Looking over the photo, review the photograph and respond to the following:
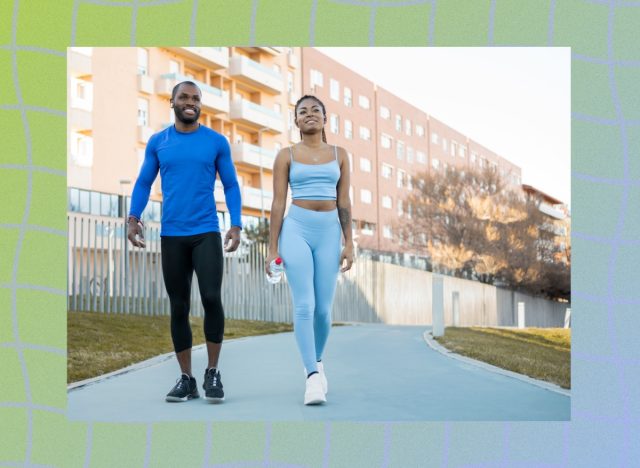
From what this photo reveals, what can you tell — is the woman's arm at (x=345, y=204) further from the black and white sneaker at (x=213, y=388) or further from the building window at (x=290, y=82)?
the building window at (x=290, y=82)

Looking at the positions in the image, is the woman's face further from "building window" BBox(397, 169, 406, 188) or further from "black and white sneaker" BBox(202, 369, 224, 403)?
"building window" BBox(397, 169, 406, 188)

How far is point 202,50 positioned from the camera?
60.3 ft

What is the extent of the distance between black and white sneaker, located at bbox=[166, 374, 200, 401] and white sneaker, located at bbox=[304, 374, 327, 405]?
54 centimetres

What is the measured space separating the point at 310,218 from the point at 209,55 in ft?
49.3

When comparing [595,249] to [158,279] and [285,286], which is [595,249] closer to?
[158,279]

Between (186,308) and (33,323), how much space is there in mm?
693

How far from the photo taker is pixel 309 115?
3.82 meters

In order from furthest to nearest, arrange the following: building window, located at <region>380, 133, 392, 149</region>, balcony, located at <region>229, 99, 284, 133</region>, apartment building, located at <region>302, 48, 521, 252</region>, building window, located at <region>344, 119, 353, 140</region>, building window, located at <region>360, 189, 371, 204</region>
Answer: building window, located at <region>360, 189, 371, 204</region>
building window, located at <region>380, 133, 392, 149</region>
building window, located at <region>344, 119, 353, 140</region>
apartment building, located at <region>302, 48, 521, 252</region>
balcony, located at <region>229, 99, 284, 133</region>

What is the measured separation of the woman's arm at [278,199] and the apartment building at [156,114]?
138 inches

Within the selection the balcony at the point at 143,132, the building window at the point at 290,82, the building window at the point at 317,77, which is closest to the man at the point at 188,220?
the balcony at the point at 143,132

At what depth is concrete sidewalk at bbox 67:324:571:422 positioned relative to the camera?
3527 millimetres

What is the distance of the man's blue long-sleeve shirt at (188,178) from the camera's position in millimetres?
3713

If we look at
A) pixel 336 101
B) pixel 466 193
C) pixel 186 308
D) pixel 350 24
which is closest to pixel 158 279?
pixel 186 308

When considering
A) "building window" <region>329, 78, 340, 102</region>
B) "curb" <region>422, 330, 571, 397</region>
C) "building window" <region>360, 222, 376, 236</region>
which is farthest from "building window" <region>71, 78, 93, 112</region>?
"building window" <region>360, 222, 376, 236</region>
